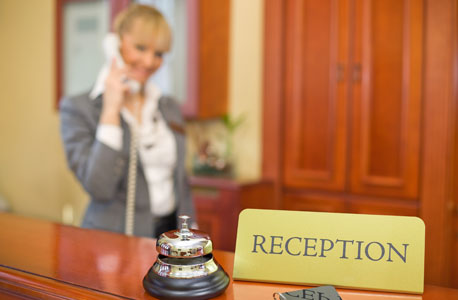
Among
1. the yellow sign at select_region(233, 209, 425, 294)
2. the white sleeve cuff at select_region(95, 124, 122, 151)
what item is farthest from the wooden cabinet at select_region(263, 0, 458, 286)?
the yellow sign at select_region(233, 209, 425, 294)

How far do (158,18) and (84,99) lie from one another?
17.6 inches

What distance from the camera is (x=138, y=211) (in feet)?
6.00

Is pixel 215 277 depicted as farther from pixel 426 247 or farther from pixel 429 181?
pixel 429 181

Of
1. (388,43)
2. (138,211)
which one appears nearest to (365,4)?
(388,43)

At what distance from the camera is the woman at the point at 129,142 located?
5.72ft

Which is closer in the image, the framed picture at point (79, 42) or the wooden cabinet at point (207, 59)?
the wooden cabinet at point (207, 59)

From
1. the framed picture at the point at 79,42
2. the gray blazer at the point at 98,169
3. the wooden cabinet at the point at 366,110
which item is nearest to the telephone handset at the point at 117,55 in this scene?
the gray blazer at the point at 98,169

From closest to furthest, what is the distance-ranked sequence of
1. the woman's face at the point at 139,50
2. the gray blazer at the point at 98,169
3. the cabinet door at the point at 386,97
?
the gray blazer at the point at 98,169 < the woman's face at the point at 139,50 < the cabinet door at the point at 386,97

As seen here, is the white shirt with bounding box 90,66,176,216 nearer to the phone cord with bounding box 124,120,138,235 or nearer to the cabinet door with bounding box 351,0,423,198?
the phone cord with bounding box 124,120,138,235

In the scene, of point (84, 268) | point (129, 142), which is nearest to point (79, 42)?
point (129, 142)

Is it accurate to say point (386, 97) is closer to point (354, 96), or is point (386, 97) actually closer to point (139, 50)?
point (354, 96)

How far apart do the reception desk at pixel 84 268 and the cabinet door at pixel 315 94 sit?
6.37ft

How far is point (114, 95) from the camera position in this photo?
5.93 ft

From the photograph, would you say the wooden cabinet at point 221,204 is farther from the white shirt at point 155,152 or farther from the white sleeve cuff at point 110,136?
the white sleeve cuff at point 110,136
